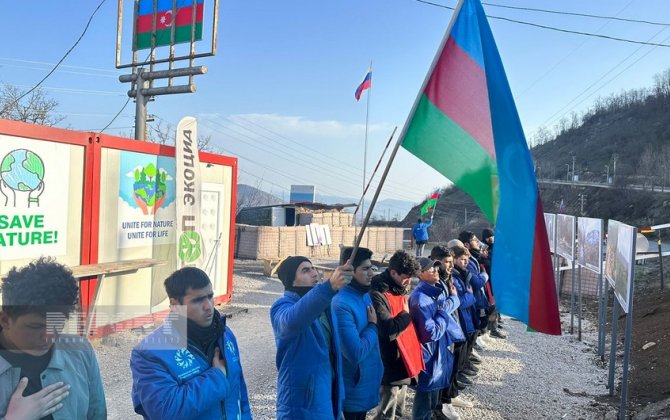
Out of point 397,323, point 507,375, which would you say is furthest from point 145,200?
point 507,375

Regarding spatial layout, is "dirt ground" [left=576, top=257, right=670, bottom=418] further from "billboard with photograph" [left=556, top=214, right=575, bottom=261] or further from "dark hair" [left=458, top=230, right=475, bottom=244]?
"dark hair" [left=458, top=230, right=475, bottom=244]

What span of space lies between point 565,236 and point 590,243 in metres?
1.99

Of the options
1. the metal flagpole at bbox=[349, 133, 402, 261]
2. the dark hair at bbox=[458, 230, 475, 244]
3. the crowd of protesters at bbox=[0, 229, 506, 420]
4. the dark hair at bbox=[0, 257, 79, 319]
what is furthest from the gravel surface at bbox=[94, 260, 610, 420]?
the metal flagpole at bbox=[349, 133, 402, 261]

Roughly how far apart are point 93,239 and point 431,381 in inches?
206

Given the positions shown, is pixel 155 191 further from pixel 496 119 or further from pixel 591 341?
pixel 591 341

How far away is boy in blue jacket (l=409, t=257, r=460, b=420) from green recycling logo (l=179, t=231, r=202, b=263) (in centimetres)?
506

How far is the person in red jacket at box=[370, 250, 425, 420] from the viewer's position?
12.5 ft

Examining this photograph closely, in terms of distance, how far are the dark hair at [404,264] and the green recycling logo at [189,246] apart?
524 centimetres

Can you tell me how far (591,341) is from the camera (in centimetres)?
898

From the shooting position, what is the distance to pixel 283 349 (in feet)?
9.92

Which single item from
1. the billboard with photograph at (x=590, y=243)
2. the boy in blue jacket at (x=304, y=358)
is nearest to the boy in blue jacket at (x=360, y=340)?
the boy in blue jacket at (x=304, y=358)

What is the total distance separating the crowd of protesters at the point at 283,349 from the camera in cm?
175

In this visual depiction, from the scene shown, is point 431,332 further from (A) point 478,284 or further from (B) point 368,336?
(A) point 478,284

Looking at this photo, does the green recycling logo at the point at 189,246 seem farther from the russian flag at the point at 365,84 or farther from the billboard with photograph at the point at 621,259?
the russian flag at the point at 365,84
